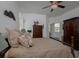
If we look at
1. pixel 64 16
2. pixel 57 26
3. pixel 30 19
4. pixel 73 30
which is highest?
pixel 64 16

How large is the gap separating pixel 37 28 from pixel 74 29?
105 inches

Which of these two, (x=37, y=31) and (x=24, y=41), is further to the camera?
(x=37, y=31)

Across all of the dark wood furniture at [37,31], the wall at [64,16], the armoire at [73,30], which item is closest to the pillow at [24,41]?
the armoire at [73,30]

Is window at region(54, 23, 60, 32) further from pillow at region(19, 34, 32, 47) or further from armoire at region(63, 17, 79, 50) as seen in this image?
pillow at region(19, 34, 32, 47)

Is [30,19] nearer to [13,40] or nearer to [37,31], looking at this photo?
[37,31]

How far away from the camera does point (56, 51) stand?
7.26ft

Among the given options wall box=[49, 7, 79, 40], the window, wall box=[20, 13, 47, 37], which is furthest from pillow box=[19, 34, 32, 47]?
the window

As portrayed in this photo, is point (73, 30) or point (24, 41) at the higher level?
point (73, 30)

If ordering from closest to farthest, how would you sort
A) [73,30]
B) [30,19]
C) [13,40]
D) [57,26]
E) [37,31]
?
1. [13,40]
2. [73,30]
3. [37,31]
4. [30,19]
5. [57,26]

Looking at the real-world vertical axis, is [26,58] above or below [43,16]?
below

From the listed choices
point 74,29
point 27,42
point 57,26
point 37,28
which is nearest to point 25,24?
point 37,28

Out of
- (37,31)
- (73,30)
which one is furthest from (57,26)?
(73,30)

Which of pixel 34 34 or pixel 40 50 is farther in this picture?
pixel 34 34

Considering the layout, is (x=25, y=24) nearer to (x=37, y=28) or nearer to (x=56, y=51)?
(x=37, y=28)
